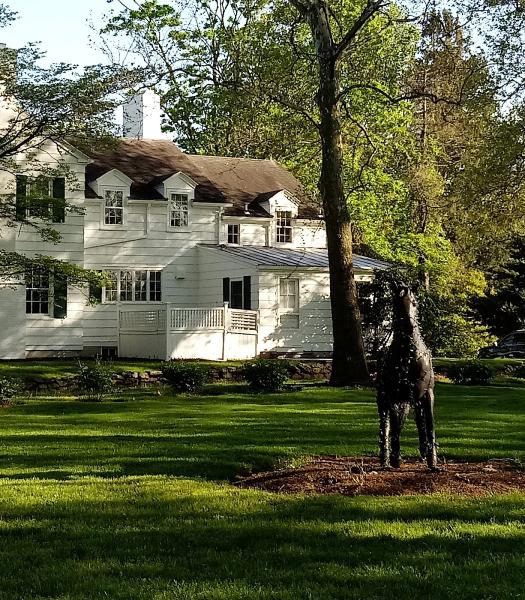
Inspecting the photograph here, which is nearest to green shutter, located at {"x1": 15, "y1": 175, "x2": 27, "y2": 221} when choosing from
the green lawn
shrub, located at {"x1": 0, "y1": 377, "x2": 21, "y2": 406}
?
shrub, located at {"x1": 0, "y1": 377, "x2": 21, "y2": 406}

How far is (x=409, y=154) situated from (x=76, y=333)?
52.7 ft

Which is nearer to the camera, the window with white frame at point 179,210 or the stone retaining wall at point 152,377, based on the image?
the stone retaining wall at point 152,377

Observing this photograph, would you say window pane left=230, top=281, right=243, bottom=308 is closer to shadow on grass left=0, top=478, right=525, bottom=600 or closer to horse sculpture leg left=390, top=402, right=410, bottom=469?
horse sculpture leg left=390, top=402, right=410, bottom=469

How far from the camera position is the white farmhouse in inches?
1212

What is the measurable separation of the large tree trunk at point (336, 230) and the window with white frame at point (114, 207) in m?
11.9

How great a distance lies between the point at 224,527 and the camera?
7.89 meters

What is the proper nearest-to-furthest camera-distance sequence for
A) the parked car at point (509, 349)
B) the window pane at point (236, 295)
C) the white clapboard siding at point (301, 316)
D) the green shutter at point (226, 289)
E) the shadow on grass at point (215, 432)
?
the shadow on grass at point (215, 432) → the white clapboard siding at point (301, 316) → the window pane at point (236, 295) → the green shutter at point (226, 289) → the parked car at point (509, 349)

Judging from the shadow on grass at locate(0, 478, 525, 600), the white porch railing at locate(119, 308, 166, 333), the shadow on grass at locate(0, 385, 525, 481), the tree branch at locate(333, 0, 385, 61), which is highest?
the tree branch at locate(333, 0, 385, 61)

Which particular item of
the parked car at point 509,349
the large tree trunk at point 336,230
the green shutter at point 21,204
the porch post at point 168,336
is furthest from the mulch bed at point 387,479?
the parked car at point 509,349

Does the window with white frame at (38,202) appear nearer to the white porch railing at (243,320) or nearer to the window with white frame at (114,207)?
the white porch railing at (243,320)

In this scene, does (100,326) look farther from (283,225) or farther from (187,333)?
(283,225)

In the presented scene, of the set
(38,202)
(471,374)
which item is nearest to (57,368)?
(38,202)

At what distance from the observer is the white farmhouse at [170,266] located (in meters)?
30.8

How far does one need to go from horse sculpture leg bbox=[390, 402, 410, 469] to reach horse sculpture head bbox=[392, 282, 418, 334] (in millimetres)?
872
